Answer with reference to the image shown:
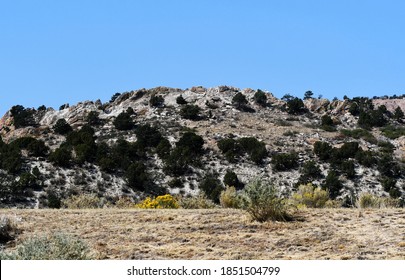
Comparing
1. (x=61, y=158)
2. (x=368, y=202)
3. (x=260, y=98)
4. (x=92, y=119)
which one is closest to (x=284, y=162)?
(x=61, y=158)

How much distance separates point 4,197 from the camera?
4272cm

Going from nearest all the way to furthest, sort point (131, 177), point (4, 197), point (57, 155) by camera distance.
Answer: point (4, 197) < point (131, 177) < point (57, 155)

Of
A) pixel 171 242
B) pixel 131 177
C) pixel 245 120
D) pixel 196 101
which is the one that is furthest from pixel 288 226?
pixel 196 101

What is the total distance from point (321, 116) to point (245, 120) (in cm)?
1162

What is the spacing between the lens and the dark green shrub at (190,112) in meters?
71.8

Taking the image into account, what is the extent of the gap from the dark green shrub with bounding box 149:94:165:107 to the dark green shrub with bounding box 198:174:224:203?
26423 mm

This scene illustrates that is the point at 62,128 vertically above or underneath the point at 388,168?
above

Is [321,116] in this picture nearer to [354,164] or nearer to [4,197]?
[354,164]

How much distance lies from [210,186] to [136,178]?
20.0ft

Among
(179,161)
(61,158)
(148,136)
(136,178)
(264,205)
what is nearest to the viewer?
(264,205)

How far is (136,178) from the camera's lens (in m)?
50.2

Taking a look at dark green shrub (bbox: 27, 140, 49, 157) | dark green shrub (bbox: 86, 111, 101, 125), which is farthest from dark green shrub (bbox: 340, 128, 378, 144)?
dark green shrub (bbox: 27, 140, 49, 157)

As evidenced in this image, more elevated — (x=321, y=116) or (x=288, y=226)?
(x=321, y=116)

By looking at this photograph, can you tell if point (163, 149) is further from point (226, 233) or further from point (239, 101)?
point (226, 233)
